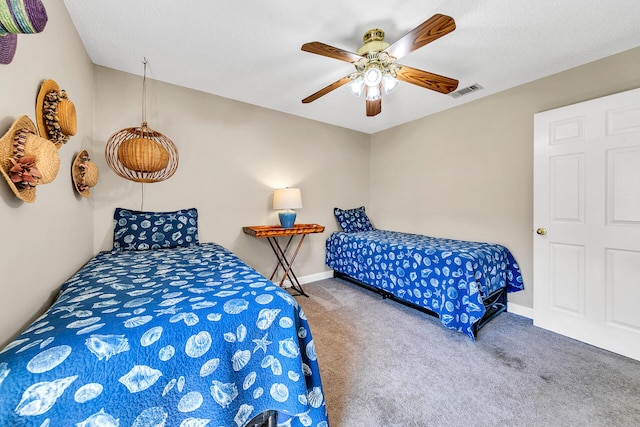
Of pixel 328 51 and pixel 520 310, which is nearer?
pixel 328 51

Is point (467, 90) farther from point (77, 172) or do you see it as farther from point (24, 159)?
point (77, 172)

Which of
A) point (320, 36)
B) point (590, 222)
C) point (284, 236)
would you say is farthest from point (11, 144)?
point (590, 222)

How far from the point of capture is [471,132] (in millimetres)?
3025

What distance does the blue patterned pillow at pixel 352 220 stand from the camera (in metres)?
3.86

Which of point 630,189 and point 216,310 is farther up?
point 630,189

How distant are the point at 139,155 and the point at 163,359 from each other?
75.1 inches

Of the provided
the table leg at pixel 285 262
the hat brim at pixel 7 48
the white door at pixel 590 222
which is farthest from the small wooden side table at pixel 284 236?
the white door at pixel 590 222

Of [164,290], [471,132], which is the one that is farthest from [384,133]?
Result: [164,290]

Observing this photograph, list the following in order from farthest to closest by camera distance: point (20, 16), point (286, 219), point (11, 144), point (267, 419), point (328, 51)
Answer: point (286, 219) < point (328, 51) < point (267, 419) < point (11, 144) < point (20, 16)

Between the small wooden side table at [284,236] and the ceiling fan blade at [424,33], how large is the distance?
2.08m

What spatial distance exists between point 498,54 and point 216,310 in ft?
9.31

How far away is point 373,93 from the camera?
2025 mm

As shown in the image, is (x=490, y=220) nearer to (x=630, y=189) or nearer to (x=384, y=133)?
(x=630, y=189)

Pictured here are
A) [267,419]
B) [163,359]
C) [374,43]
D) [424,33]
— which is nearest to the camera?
[163,359]
